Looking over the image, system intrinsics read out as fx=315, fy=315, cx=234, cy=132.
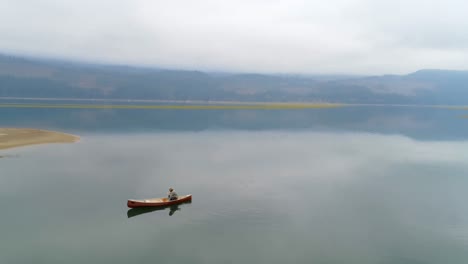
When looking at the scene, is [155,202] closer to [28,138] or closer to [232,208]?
[232,208]

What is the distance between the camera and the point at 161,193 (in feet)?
89.1

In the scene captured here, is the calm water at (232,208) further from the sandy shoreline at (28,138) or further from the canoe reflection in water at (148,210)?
the sandy shoreline at (28,138)

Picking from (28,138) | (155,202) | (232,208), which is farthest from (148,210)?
(28,138)

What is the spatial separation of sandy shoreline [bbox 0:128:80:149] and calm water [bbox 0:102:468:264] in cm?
578

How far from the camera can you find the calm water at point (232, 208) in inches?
705

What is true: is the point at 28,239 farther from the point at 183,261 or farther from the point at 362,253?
the point at 362,253

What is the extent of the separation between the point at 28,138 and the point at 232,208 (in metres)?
44.6

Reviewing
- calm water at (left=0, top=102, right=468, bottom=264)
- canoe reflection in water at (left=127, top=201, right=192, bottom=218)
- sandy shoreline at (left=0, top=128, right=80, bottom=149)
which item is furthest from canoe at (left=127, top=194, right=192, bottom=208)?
sandy shoreline at (left=0, top=128, right=80, bottom=149)

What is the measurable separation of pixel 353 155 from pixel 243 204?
27.1 metres

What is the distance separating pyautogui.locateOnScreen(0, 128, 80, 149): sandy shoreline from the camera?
157 feet

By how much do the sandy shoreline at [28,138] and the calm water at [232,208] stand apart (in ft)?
19.0

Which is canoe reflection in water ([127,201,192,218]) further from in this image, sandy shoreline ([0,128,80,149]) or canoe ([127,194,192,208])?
sandy shoreline ([0,128,80,149])

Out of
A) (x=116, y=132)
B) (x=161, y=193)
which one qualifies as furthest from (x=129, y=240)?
(x=116, y=132)

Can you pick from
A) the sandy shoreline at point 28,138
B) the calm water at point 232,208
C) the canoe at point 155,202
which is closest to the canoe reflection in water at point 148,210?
the calm water at point 232,208
